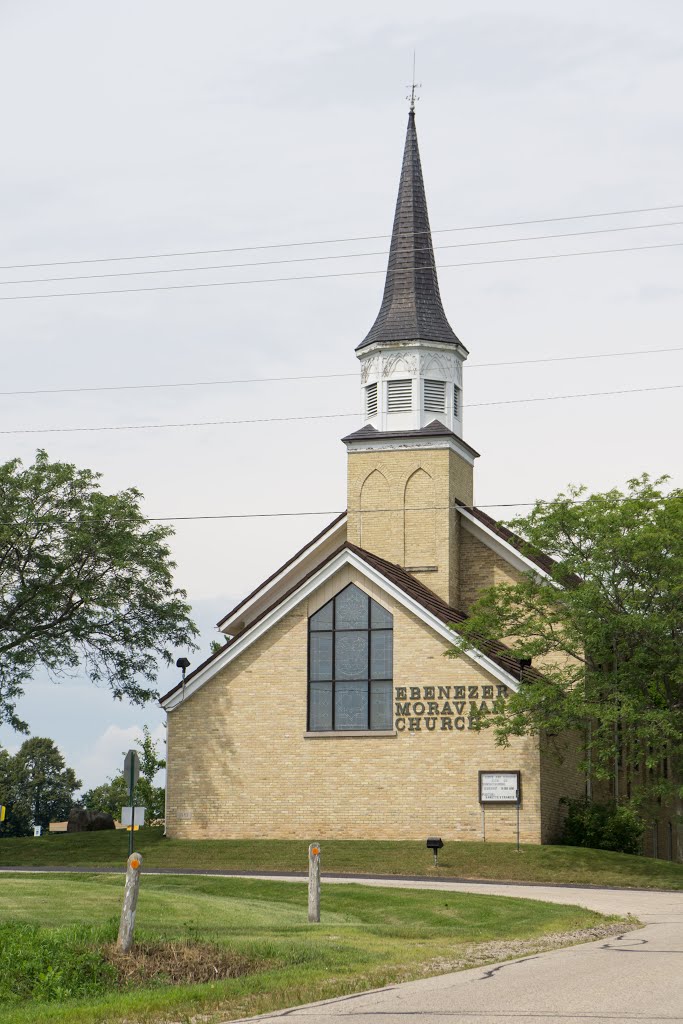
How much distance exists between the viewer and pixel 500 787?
3766 cm

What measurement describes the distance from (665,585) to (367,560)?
1042cm

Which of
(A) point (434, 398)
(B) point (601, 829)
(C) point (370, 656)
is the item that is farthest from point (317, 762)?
(A) point (434, 398)

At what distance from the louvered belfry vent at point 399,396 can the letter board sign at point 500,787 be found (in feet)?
42.2

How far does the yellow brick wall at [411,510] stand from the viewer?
44.2 metres

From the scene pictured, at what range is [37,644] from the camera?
4322 centimetres

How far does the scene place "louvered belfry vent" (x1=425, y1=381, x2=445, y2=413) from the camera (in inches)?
1784

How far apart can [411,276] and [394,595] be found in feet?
41.2

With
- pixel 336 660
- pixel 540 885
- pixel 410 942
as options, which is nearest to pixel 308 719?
pixel 336 660

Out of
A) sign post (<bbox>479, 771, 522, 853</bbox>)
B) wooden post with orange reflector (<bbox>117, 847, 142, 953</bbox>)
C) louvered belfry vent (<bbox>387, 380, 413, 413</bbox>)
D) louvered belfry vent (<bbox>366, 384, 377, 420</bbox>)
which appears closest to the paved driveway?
wooden post with orange reflector (<bbox>117, 847, 142, 953</bbox>)

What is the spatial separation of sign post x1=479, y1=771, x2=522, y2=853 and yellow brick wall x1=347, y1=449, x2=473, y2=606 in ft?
24.3

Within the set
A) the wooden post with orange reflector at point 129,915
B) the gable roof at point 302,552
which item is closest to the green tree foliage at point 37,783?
the gable roof at point 302,552

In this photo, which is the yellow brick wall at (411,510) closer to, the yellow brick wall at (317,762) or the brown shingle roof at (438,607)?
the brown shingle roof at (438,607)

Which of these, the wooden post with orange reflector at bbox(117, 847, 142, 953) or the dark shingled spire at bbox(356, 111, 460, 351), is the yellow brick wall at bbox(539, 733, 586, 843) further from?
the wooden post with orange reflector at bbox(117, 847, 142, 953)

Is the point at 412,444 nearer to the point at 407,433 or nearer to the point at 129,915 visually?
the point at 407,433
